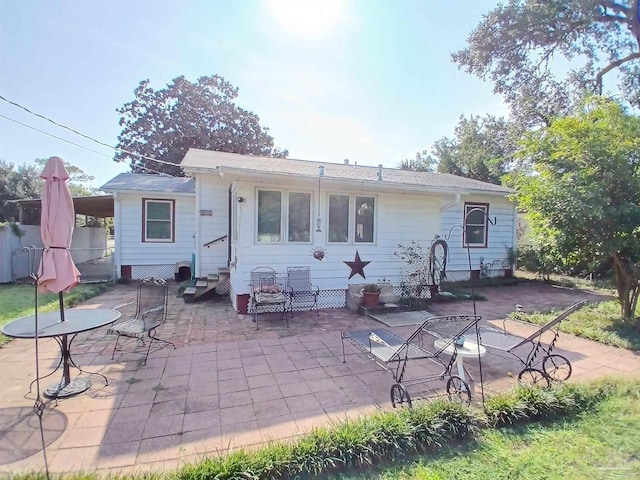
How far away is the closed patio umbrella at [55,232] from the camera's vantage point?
3223 millimetres

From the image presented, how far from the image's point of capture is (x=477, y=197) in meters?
10.9

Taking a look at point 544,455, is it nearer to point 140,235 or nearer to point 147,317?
point 147,317

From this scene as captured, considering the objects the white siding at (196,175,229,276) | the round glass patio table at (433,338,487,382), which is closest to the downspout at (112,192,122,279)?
the white siding at (196,175,229,276)

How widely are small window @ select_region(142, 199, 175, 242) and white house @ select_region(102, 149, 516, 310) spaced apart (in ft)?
0.09

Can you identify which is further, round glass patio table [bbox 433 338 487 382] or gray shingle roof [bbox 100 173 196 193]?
gray shingle roof [bbox 100 173 196 193]

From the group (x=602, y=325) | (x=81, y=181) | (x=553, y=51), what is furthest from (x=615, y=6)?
(x=81, y=181)

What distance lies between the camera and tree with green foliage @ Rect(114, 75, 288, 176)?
2305cm

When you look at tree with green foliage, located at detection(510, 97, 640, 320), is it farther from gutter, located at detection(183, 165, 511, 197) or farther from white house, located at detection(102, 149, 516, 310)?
gutter, located at detection(183, 165, 511, 197)

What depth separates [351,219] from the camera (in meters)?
7.35

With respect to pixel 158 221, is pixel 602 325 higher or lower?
lower

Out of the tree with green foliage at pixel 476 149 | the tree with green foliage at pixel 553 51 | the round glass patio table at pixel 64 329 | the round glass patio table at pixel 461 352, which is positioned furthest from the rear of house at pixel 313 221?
the tree with green foliage at pixel 476 149

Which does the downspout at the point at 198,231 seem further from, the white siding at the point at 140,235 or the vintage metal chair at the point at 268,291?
the vintage metal chair at the point at 268,291

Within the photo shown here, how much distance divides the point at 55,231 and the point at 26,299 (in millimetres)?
5950

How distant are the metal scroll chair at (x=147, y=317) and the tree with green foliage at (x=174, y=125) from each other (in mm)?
19664
